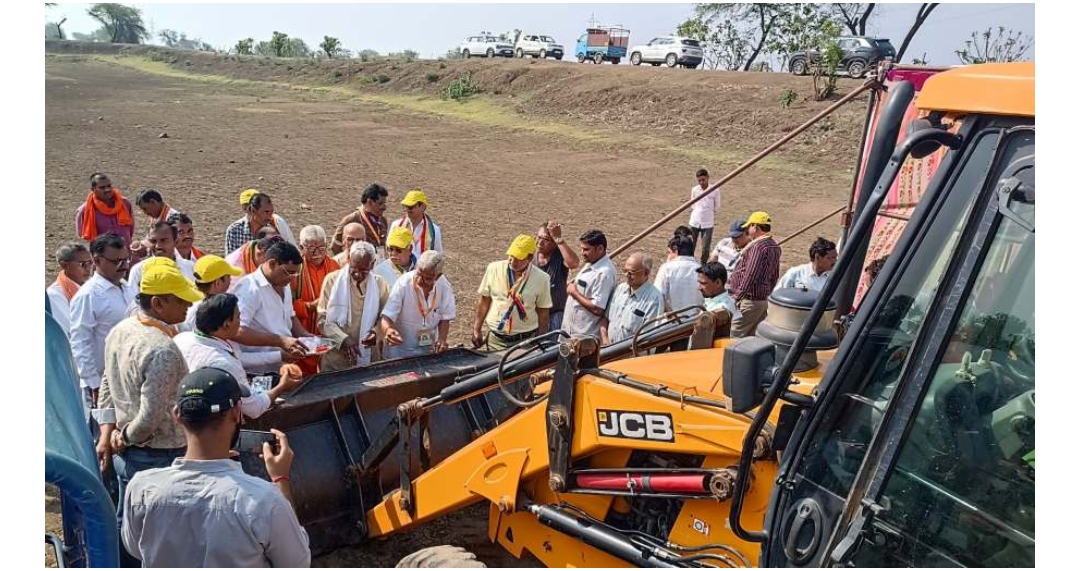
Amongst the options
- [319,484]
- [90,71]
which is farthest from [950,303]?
[90,71]

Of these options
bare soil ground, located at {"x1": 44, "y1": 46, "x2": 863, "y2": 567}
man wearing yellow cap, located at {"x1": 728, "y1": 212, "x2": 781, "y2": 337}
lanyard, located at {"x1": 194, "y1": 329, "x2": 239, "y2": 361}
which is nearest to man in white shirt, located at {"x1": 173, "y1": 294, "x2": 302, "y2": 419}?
lanyard, located at {"x1": 194, "y1": 329, "x2": 239, "y2": 361}

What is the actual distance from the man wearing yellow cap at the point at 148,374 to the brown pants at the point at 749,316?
3.87 metres

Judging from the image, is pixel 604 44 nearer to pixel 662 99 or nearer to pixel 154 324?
pixel 662 99

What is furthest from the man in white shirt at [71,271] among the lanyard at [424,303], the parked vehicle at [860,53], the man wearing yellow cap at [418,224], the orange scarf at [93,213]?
the parked vehicle at [860,53]

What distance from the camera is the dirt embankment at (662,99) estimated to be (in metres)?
23.7

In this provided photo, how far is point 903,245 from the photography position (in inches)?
96.8

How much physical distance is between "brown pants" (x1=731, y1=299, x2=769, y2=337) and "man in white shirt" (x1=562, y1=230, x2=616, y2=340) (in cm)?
102

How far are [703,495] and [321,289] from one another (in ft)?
13.8

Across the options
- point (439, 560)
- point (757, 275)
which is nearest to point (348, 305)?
point (439, 560)

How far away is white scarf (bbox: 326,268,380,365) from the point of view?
Answer: 248 inches

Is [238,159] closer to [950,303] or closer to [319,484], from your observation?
[319,484]

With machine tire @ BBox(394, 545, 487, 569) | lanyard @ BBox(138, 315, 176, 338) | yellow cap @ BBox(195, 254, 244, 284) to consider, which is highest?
yellow cap @ BBox(195, 254, 244, 284)

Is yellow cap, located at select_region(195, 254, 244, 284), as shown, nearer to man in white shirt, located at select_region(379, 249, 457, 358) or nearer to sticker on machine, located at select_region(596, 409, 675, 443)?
man in white shirt, located at select_region(379, 249, 457, 358)

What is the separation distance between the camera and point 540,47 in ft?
147
